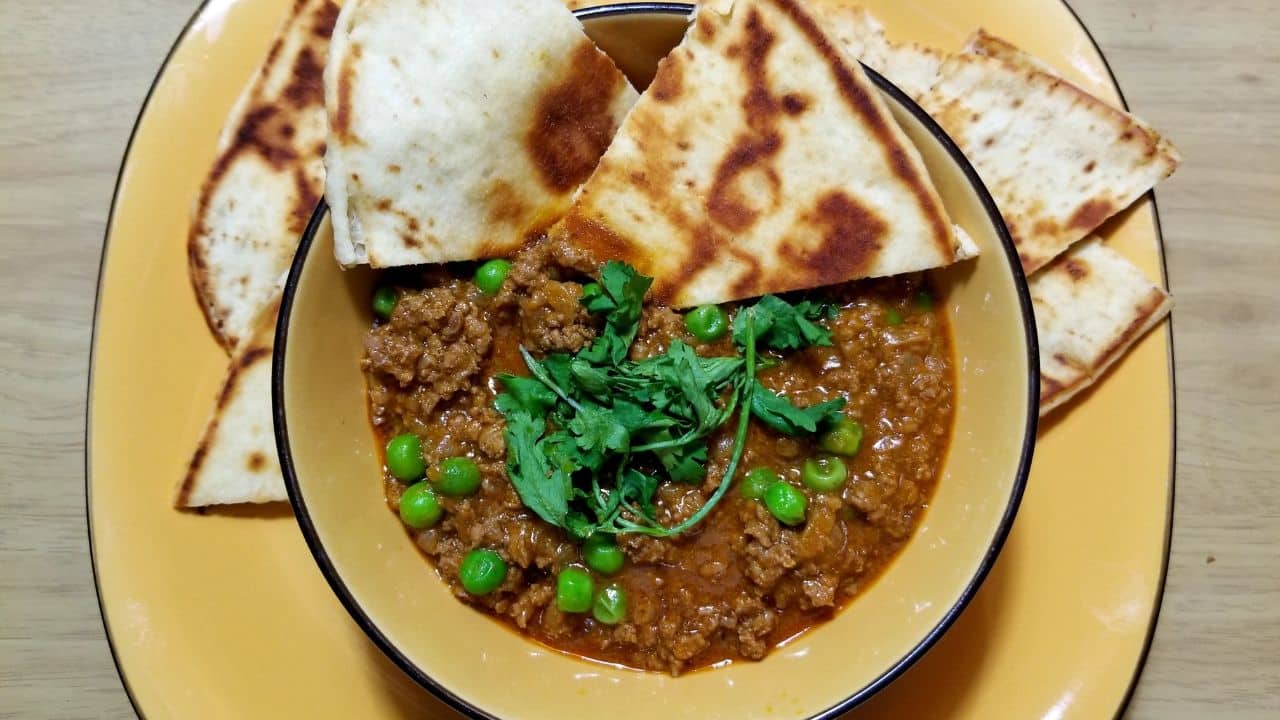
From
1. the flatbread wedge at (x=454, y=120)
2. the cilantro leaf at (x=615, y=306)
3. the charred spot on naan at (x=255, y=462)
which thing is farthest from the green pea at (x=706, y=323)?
the charred spot on naan at (x=255, y=462)

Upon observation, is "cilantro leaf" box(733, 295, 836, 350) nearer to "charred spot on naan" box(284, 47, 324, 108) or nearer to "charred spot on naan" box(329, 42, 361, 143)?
"charred spot on naan" box(329, 42, 361, 143)

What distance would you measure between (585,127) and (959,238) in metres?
1.27

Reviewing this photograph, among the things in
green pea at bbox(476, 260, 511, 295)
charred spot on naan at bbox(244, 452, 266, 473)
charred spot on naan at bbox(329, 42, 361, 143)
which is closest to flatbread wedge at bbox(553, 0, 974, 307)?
green pea at bbox(476, 260, 511, 295)

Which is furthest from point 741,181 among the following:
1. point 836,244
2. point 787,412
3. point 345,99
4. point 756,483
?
point 345,99

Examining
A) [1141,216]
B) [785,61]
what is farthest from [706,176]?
[1141,216]

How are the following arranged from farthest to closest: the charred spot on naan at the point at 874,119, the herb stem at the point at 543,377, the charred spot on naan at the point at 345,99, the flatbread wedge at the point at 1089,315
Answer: the flatbread wedge at the point at 1089,315, the herb stem at the point at 543,377, the charred spot on naan at the point at 874,119, the charred spot on naan at the point at 345,99

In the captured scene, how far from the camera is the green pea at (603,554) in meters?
2.93

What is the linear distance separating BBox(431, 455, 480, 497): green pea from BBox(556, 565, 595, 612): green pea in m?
0.43

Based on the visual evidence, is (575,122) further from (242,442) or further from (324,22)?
(242,442)

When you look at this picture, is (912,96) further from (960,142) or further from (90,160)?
(90,160)

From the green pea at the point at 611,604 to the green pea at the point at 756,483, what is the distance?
528 mm

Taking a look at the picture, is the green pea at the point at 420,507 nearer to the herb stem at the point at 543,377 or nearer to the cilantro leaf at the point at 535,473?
the cilantro leaf at the point at 535,473

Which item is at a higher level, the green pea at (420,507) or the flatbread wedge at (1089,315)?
the flatbread wedge at (1089,315)

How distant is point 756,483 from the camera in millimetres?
2928
